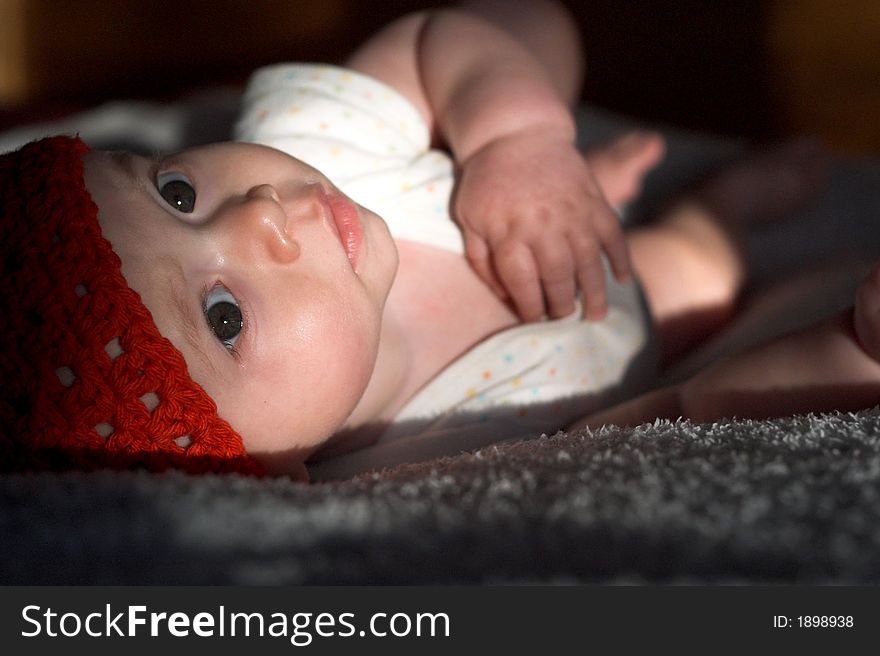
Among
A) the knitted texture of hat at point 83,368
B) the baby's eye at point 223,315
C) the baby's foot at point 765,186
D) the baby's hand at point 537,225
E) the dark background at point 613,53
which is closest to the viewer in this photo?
the knitted texture of hat at point 83,368

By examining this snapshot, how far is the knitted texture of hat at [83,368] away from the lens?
2.06ft

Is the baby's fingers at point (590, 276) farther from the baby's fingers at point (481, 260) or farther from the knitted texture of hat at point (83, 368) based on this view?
the knitted texture of hat at point (83, 368)

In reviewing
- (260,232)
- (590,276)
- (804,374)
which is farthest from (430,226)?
(804,374)

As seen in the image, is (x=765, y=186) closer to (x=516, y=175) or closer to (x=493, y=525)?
(x=516, y=175)

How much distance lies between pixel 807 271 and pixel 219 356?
2.75 feet

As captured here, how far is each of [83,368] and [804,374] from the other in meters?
0.58

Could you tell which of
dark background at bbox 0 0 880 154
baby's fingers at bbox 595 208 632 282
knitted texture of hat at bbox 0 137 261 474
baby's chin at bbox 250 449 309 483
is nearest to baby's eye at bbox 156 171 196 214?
knitted texture of hat at bbox 0 137 261 474

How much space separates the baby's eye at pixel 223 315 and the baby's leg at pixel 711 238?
654 mm

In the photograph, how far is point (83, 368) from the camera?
0.63 meters

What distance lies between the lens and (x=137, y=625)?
49cm

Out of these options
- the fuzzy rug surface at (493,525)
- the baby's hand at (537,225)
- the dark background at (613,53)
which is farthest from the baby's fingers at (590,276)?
the dark background at (613,53)

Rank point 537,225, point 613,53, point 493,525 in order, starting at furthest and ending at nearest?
point 613,53
point 537,225
point 493,525

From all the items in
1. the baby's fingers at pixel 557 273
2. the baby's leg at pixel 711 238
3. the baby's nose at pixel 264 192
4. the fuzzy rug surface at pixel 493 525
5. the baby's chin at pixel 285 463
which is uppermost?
the baby's leg at pixel 711 238

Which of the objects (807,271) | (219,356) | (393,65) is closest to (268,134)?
(393,65)
